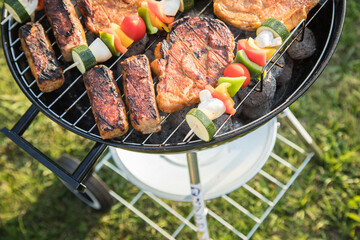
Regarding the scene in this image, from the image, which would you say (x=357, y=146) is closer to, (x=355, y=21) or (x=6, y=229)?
(x=355, y=21)

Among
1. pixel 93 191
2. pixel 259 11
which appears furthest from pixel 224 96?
pixel 93 191

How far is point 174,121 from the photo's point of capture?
3.06m

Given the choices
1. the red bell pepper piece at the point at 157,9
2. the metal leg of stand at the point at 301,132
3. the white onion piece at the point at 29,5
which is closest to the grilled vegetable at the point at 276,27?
the red bell pepper piece at the point at 157,9

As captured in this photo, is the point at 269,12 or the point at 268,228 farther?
the point at 268,228

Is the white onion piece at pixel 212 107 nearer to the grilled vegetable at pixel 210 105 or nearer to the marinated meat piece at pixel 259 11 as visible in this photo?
the grilled vegetable at pixel 210 105

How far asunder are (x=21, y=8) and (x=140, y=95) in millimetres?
1153

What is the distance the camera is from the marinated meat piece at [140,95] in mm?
2754

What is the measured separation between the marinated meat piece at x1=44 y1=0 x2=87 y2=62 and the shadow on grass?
205cm

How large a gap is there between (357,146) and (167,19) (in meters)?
2.73

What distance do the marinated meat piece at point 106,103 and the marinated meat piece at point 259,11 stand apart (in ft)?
3.31

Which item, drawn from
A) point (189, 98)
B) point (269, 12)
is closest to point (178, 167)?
point (189, 98)

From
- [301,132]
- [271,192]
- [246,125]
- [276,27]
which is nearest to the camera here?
[246,125]

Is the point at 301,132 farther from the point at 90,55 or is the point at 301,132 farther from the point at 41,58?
the point at 41,58

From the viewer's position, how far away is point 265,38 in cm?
290
